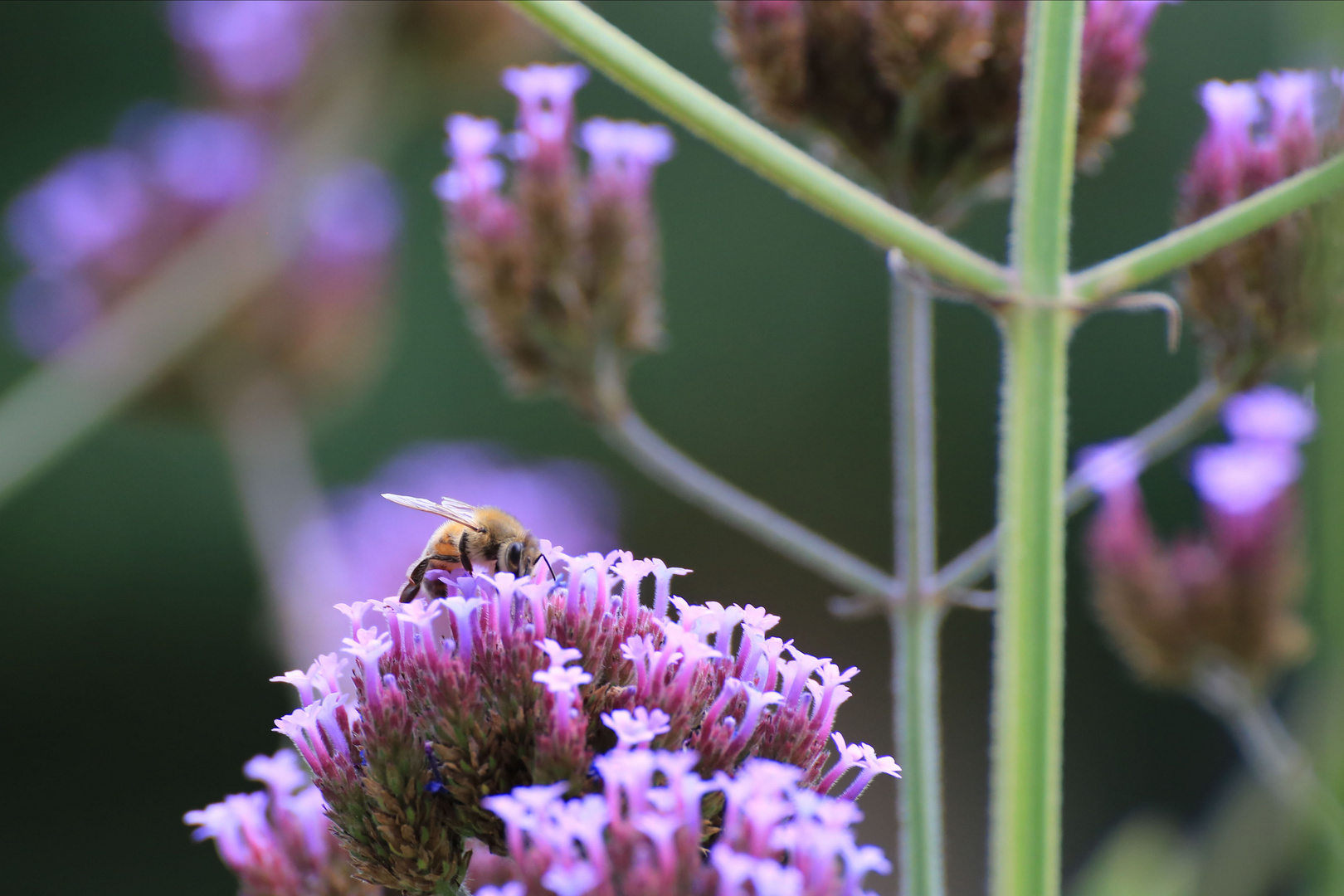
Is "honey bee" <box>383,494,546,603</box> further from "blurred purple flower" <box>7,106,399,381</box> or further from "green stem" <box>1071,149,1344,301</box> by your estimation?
"blurred purple flower" <box>7,106,399,381</box>

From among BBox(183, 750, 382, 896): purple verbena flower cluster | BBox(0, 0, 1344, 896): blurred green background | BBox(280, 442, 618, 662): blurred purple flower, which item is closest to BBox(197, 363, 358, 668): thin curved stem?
BBox(280, 442, 618, 662): blurred purple flower

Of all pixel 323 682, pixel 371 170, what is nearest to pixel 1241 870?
pixel 323 682

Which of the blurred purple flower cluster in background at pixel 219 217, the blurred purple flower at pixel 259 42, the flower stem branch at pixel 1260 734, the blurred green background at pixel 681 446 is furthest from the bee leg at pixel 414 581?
the blurred green background at pixel 681 446

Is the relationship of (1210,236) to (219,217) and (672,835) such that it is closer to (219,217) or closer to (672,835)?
(672,835)

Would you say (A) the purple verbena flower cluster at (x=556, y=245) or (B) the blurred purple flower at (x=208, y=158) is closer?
(A) the purple verbena flower cluster at (x=556, y=245)

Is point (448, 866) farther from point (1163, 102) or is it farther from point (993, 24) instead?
point (1163, 102)

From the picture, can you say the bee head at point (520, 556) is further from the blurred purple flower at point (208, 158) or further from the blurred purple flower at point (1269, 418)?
the blurred purple flower at point (208, 158)

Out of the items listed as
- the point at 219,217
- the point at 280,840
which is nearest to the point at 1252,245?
the point at 280,840
